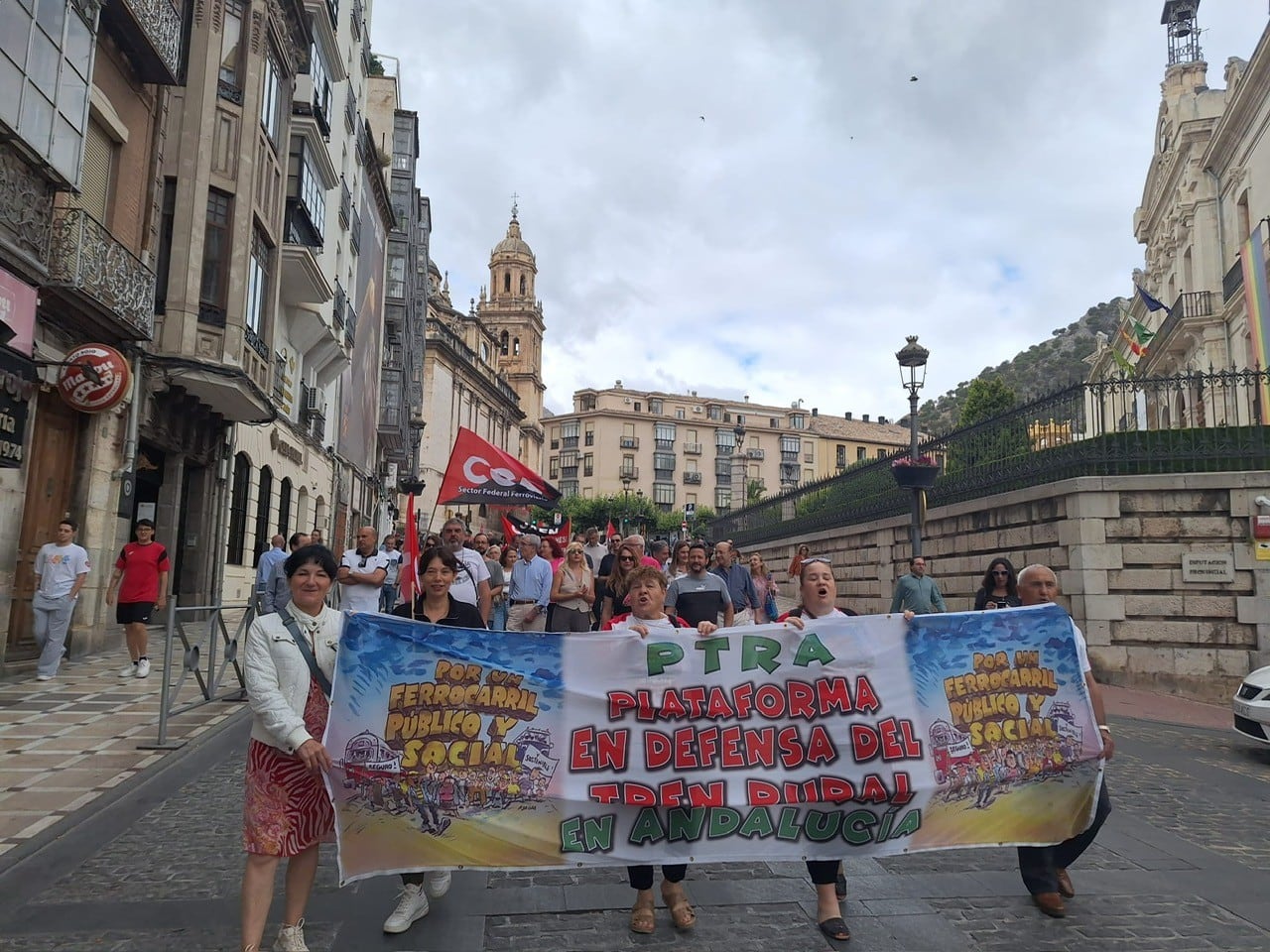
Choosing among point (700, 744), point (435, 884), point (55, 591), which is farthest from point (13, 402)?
point (700, 744)

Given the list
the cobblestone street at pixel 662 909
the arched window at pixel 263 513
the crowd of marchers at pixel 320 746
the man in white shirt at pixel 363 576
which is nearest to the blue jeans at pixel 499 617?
the man in white shirt at pixel 363 576

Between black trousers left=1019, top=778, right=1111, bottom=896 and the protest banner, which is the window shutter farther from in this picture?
black trousers left=1019, top=778, right=1111, bottom=896

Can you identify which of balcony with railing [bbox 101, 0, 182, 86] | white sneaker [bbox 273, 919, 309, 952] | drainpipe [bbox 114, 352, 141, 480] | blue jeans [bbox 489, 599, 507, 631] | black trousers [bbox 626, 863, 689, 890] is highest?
balcony with railing [bbox 101, 0, 182, 86]

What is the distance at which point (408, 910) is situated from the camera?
403 cm

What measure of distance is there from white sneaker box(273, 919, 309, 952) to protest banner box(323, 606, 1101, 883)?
0.94 feet

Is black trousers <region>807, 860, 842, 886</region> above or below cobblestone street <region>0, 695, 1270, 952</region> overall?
above

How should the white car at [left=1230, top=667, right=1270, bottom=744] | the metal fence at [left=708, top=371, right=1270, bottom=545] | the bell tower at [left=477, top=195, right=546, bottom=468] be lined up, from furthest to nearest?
the bell tower at [left=477, top=195, right=546, bottom=468] < the metal fence at [left=708, top=371, right=1270, bottom=545] < the white car at [left=1230, top=667, right=1270, bottom=744]

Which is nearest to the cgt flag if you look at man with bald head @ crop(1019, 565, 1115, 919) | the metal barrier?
the metal barrier

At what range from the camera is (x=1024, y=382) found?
136m

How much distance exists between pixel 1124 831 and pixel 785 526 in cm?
2372

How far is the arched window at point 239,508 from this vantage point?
20.5 m

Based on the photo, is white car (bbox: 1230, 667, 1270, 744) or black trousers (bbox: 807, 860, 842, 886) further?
white car (bbox: 1230, 667, 1270, 744)

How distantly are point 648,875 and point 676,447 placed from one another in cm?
10716

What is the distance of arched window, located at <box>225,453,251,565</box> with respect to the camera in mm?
20453
